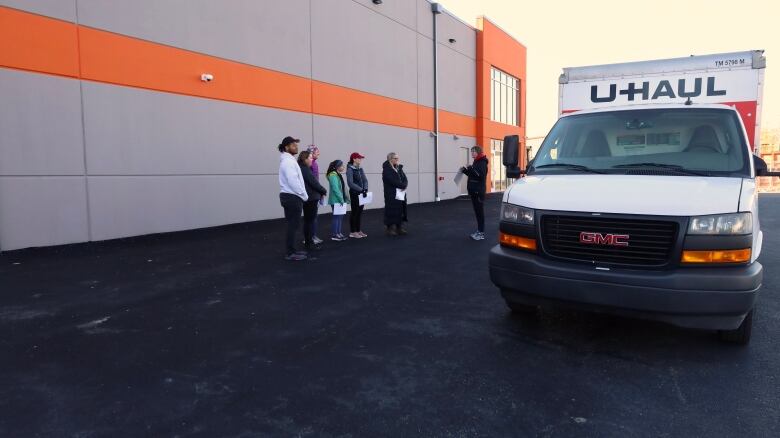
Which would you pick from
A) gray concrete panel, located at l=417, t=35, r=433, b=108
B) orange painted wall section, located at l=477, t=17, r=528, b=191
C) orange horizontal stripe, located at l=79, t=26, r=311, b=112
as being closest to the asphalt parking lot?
orange horizontal stripe, located at l=79, t=26, r=311, b=112

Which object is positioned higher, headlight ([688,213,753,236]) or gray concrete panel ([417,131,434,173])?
gray concrete panel ([417,131,434,173])

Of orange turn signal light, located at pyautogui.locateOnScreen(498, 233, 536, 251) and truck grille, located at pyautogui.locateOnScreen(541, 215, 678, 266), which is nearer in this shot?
truck grille, located at pyautogui.locateOnScreen(541, 215, 678, 266)

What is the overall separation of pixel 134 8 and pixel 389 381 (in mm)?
9765

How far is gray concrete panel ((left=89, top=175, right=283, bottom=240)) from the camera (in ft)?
30.8

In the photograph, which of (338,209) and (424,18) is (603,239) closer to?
(338,209)

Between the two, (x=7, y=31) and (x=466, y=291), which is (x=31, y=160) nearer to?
(x=7, y=31)

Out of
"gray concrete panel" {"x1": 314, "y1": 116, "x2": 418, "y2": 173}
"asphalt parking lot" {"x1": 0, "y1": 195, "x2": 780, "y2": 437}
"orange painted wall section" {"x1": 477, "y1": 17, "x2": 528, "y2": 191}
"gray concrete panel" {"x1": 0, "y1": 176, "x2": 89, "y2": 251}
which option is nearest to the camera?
"asphalt parking lot" {"x1": 0, "y1": 195, "x2": 780, "y2": 437}

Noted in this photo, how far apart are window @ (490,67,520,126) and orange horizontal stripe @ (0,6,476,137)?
37.0ft

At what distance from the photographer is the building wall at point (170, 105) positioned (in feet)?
27.4

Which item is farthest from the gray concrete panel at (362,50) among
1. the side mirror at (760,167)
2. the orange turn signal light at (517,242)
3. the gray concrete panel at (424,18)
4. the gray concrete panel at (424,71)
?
the side mirror at (760,167)

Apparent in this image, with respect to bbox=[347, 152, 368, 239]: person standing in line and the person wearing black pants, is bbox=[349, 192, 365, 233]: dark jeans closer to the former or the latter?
bbox=[347, 152, 368, 239]: person standing in line

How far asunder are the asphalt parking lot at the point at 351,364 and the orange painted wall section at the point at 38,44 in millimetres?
4098

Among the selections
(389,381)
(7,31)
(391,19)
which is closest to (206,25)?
(7,31)

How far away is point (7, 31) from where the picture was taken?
8000 mm
